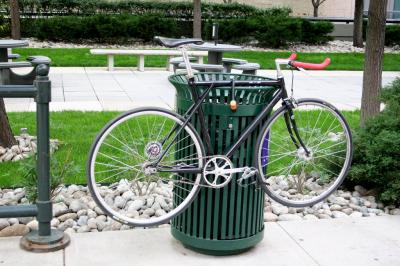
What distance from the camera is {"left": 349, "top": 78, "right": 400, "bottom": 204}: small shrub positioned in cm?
485

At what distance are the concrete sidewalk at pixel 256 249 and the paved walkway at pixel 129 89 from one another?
4922 millimetres

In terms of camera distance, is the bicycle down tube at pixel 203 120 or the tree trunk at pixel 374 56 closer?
the bicycle down tube at pixel 203 120

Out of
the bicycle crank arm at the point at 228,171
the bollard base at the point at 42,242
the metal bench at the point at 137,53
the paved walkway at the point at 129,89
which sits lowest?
the bollard base at the point at 42,242

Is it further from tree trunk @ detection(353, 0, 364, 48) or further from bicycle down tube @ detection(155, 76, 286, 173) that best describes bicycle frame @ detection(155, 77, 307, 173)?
tree trunk @ detection(353, 0, 364, 48)

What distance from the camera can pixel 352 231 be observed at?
4340 millimetres

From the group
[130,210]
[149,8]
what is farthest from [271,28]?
[130,210]


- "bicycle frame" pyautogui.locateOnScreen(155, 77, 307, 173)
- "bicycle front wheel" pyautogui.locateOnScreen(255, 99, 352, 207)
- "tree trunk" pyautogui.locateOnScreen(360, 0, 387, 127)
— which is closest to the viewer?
A: "bicycle frame" pyautogui.locateOnScreen(155, 77, 307, 173)

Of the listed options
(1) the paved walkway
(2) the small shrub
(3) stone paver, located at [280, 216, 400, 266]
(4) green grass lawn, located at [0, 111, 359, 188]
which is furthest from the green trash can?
(1) the paved walkway

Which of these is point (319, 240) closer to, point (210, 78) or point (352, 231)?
point (352, 231)

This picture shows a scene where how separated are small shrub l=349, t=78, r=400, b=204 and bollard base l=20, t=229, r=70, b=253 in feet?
8.35

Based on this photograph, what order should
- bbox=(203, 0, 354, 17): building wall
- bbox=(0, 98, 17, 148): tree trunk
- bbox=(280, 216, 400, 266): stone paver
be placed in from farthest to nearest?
bbox=(203, 0, 354, 17): building wall < bbox=(0, 98, 17, 148): tree trunk < bbox=(280, 216, 400, 266): stone paver

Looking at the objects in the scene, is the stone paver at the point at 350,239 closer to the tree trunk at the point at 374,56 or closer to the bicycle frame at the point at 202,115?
the bicycle frame at the point at 202,115

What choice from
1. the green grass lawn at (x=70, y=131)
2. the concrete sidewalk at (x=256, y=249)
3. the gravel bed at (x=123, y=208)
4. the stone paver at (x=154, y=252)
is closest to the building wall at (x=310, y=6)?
the green grass lawn at (x=70, y=131)

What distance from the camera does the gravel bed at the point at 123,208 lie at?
4328 mm
